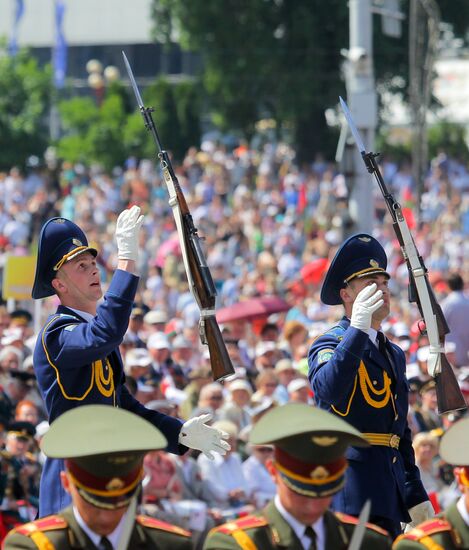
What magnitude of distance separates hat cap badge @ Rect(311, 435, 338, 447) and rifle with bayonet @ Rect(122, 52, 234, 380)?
9.39 feet

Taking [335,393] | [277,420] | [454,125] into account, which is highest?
[277,420]

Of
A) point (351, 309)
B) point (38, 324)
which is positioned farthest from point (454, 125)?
point (351, 309)

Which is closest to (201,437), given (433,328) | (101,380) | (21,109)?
(101,380)

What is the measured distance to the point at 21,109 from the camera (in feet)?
151

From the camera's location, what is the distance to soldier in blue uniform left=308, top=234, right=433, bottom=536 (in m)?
6.86

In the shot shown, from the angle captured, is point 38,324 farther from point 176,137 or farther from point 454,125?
point 454,125

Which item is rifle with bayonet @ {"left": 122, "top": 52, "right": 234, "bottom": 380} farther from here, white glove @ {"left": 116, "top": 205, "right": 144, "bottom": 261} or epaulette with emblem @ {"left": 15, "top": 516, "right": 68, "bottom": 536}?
epaulette with emblem @ {"left": 15, "top": 516, "right": 68, "bottom": 536}

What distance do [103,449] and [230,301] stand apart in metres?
Answer: 16.8

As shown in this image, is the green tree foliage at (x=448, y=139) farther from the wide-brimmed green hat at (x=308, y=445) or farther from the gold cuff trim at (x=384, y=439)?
the wide-brimmed green hat at (x=308, y=445)

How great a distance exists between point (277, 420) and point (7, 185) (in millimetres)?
27602

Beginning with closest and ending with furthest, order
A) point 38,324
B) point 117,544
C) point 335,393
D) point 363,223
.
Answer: point 117,544 < point 335,393 < point 38,324 < point 363,223

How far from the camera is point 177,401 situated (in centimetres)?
1407

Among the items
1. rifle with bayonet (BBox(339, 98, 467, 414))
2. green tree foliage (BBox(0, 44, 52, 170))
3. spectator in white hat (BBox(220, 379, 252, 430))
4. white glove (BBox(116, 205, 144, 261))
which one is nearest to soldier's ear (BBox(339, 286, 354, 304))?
rifle with bayonet (BBox(339, 98, 467, 414))

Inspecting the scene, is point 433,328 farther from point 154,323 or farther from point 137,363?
point 154,323
